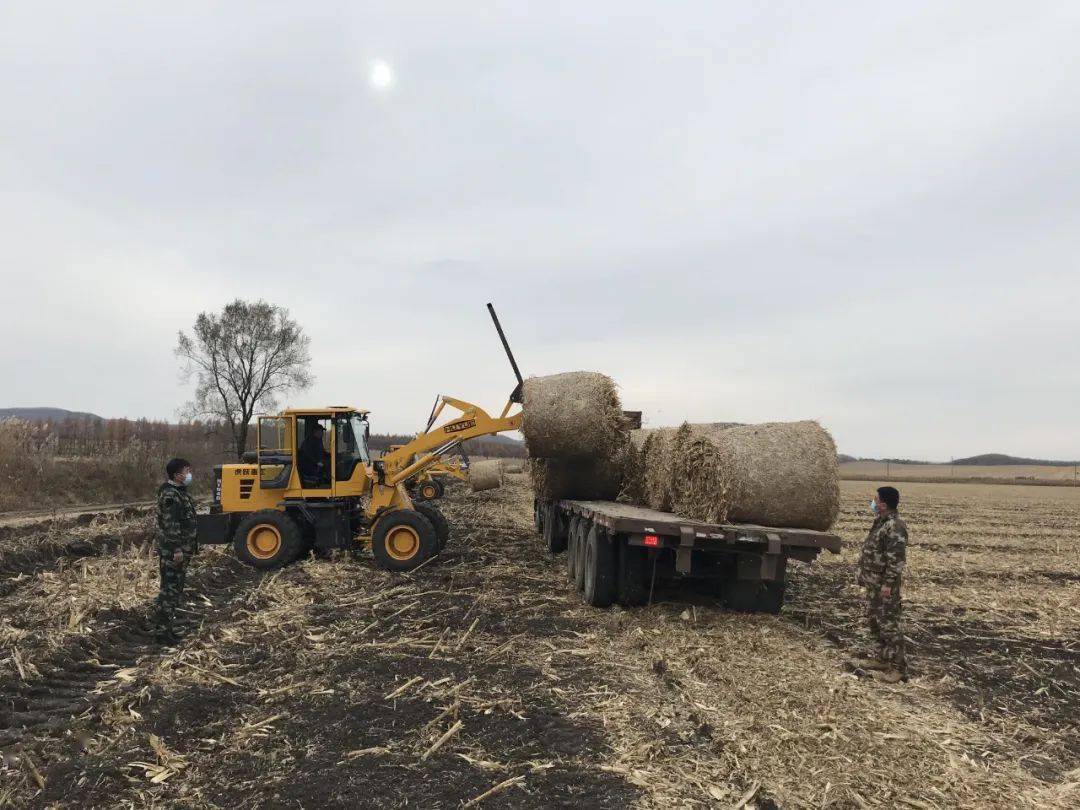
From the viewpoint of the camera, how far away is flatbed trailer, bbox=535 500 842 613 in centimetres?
714

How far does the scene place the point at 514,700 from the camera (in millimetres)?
5445

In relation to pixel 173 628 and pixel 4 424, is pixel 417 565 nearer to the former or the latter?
pixel 173 628

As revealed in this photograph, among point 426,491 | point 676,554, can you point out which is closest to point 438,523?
point 676,554

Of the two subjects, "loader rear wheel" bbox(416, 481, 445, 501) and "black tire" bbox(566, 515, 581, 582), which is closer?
"black tire" bbox(566, 515, 581, 582)

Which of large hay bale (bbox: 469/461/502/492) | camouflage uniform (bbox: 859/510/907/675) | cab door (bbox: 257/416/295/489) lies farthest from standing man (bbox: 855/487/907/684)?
large hay bale (bbox: 469/461/502/492)

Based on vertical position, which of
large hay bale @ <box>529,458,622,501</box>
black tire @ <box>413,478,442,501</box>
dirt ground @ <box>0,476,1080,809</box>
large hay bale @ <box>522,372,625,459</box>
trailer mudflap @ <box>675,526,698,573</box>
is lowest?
dirt ground @ <box>0,476,1080,809</box>

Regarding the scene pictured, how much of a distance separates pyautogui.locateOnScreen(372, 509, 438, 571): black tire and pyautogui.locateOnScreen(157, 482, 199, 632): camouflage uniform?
3.71 metres

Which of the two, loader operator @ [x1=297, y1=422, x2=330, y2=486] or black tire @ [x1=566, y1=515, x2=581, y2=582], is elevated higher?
loader operator @ [x1=297, y1=422, x2=330, y2=486]

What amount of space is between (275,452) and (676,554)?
7153mm

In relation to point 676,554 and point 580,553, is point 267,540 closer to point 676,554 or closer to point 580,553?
point 580,553

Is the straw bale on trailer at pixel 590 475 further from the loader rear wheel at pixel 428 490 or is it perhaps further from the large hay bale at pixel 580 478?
the loader rear wheel at pixel 428 490

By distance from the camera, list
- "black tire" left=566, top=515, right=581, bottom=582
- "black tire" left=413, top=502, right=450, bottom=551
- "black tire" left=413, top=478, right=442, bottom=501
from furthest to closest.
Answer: "black tire" left=413, top=478, right=442, bottom=501
"black tire" left=413, top=502, right=450, bottom=551
"black tire" left=566, top=515, right=581, bottom=582

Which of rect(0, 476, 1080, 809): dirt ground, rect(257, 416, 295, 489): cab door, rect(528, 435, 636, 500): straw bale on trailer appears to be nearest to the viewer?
rect(0, 476, 1080, 809): dirt ground

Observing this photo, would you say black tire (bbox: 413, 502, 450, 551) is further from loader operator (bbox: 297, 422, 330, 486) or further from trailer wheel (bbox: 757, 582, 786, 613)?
trailer wheel (bbox: 757, 582, 786, 613)
